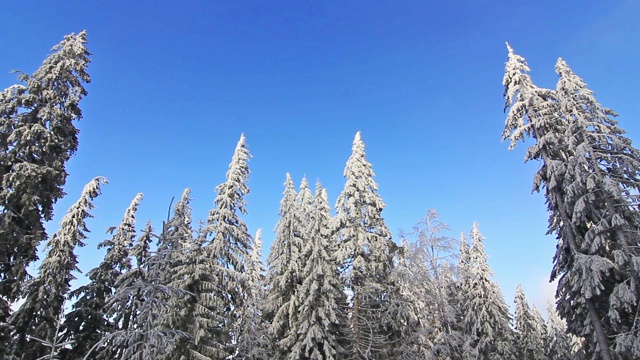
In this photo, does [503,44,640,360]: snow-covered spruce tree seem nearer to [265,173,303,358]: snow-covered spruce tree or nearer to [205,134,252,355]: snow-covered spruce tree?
[265,173,303,358]: snow-covered spruce tree

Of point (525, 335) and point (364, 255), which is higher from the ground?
point (364, 255)

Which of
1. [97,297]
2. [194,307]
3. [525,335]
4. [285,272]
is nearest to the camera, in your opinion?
[194,307]

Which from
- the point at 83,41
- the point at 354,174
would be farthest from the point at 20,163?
the point at 354,174

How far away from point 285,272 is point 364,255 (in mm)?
4451

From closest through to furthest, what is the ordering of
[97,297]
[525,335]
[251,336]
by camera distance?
[251,336]
[97,297]
[525,335]

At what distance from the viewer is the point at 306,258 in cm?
2073

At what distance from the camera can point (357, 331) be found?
1850cm

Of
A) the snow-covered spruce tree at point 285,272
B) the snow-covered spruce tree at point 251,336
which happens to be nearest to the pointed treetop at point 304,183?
the snow-covered spruce tree at point 285,272

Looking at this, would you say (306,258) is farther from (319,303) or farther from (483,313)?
(483,313)

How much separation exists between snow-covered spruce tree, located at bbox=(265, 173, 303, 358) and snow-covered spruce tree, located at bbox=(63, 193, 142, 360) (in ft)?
29.6

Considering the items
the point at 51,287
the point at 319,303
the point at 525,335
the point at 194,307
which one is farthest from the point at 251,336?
the point at 525,335

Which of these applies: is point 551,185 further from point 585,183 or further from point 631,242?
point 631,242

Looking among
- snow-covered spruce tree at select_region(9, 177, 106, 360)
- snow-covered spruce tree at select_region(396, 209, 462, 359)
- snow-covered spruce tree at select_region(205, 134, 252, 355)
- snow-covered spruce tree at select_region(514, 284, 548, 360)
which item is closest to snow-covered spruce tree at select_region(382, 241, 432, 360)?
snow-covered spruce tree at select_region(396, 209, 462, 359)

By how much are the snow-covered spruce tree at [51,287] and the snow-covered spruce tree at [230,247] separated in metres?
7.10
